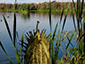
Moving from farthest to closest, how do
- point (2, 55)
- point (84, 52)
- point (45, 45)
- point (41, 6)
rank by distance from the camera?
1. point (41, 6)
2. point (2, 55)
3. point (84, 52)
4. point (45, 45)

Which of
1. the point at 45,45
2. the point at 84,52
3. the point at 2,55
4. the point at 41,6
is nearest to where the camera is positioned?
the point at 45,45

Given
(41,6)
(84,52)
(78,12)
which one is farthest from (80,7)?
(41,6)

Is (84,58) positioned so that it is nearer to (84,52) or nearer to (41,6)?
(84,52)

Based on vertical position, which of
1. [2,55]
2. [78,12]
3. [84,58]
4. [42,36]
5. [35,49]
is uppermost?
[78,12]

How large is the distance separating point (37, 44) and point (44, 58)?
0.15 m

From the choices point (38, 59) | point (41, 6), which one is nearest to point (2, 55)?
point (38, 59)

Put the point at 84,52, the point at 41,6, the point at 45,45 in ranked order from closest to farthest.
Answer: the point at 45,45
the point at 84,52
the point at 41,6

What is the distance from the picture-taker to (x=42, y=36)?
133 cm

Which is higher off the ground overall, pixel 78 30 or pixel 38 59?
pixel 78 30

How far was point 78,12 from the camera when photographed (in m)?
1.33

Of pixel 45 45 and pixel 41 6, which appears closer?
pixel 45 45

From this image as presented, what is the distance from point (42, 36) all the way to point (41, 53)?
0.17 meters

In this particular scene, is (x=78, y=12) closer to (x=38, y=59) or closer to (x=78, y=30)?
(x=78, y=30)

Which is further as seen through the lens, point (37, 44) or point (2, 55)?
point (2, 55)
